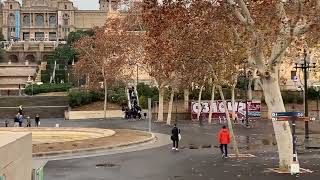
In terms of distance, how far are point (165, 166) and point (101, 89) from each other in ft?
163

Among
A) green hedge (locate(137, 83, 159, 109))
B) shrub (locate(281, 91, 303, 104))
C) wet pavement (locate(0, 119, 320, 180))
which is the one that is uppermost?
green hedge (locate(137, 83, 159, 109))

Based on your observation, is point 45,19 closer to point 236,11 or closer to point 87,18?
point 87,18

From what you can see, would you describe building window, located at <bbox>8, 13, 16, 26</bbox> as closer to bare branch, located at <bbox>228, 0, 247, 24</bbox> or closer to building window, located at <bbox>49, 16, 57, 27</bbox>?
building window, located at <bbox>49, 16, 57, 27</bbox>

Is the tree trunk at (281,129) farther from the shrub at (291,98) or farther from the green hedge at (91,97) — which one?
the green hedge at (91,97)

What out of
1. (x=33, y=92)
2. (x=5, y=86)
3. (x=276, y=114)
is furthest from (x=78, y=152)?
(x=5, y=86)

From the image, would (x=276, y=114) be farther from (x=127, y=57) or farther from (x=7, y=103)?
(x=7, y=103)

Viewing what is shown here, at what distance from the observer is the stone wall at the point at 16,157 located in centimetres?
1010

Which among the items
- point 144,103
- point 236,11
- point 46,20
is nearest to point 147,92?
point 144,103

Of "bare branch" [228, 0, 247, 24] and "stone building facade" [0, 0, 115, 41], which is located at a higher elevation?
"stone building facade" [0, 0, 115, 41]

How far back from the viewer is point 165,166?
22078 mm

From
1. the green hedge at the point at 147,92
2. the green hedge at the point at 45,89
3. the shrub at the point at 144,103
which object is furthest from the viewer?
the green hedge at the point at 45,89

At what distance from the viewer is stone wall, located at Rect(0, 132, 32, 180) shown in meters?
10.1

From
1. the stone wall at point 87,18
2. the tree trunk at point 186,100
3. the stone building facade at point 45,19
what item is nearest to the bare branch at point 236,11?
the tree trunk at point 186,100

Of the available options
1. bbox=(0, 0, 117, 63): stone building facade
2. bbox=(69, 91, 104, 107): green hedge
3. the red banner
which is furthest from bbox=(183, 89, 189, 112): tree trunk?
bbox=(0, 0, 117, 63): stone building facade
